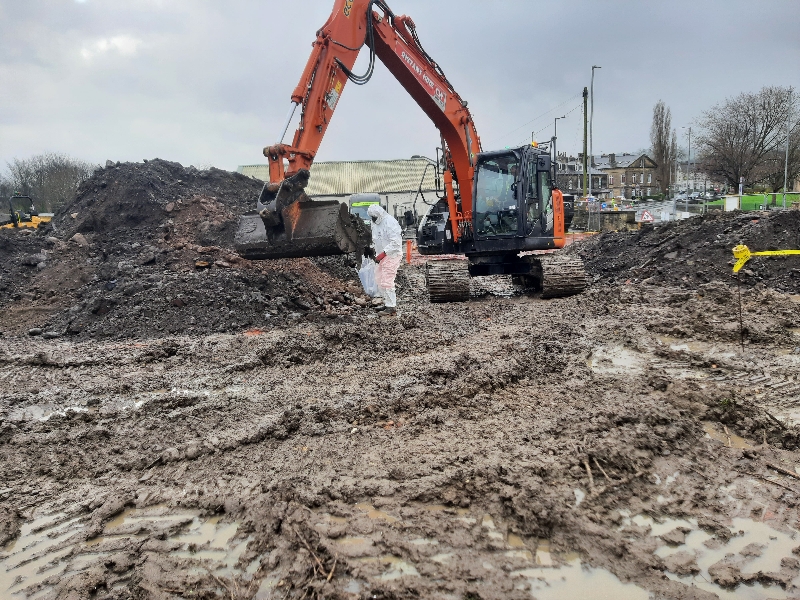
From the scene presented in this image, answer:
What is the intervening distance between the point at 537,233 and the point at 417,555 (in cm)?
795

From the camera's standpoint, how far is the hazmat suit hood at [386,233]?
8484 millimetres

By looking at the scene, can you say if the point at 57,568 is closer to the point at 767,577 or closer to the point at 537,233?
the point at 767,577

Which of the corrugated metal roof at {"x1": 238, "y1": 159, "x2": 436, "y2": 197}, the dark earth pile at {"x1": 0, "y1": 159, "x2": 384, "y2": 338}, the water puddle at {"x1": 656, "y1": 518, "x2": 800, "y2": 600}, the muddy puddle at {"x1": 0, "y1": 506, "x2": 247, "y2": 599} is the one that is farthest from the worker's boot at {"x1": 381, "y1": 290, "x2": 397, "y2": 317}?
the corrugated metal roof at {"x1": 238, "y1": 159, "x2": 436, "y2": 197}

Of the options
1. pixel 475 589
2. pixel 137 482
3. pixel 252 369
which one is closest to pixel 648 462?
pixel 475 589

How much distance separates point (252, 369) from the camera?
5.77 m

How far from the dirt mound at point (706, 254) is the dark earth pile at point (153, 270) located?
240 inches

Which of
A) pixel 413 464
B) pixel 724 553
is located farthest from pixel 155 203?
pixel 724 553

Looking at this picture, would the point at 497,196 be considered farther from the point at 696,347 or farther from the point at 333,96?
the point at 696,347

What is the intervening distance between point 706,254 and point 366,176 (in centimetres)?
2754

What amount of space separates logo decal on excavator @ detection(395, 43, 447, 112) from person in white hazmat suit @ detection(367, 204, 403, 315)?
228cm

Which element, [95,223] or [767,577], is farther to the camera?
[95,223]

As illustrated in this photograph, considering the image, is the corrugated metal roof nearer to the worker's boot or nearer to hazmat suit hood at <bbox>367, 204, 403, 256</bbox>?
hazmat suit hood at <bbox>367, 204, 403, 256</bbox>

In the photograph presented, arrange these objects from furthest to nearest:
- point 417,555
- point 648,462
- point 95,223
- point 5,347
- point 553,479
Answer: point 95,223, point 5,347, point 648,462, point 553,479, point 417,555

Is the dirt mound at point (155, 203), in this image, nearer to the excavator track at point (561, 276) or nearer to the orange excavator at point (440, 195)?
the orange excavator at point (440, 195)
